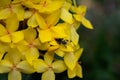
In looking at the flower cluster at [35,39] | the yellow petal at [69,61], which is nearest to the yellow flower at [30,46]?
the flower cluster at [35,39]

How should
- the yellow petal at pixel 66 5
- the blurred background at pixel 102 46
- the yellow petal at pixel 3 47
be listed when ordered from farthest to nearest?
1. the blurred background at pixel 102 46
2. the yellow petal at pixel 66 5
3. the yellow petal at pixel 3 47

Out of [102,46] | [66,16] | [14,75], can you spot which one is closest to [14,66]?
[14,75]

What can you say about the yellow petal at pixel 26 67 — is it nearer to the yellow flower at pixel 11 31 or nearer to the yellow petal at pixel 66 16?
the yellow flower at pixel 11 31

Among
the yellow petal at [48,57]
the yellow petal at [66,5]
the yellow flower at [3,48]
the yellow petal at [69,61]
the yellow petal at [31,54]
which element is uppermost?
the yellow petal at [66,5]

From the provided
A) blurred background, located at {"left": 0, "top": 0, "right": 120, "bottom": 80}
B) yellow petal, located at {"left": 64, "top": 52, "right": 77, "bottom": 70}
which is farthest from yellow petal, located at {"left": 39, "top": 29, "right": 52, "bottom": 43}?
blurred background, located at {"left": 0, "top": 0, "right": 120, "bottom": 80}

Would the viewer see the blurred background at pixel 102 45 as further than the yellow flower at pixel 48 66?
Yes

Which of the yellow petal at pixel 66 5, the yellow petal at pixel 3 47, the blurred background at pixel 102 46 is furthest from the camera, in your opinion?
the blurred background at pixel 102 46
